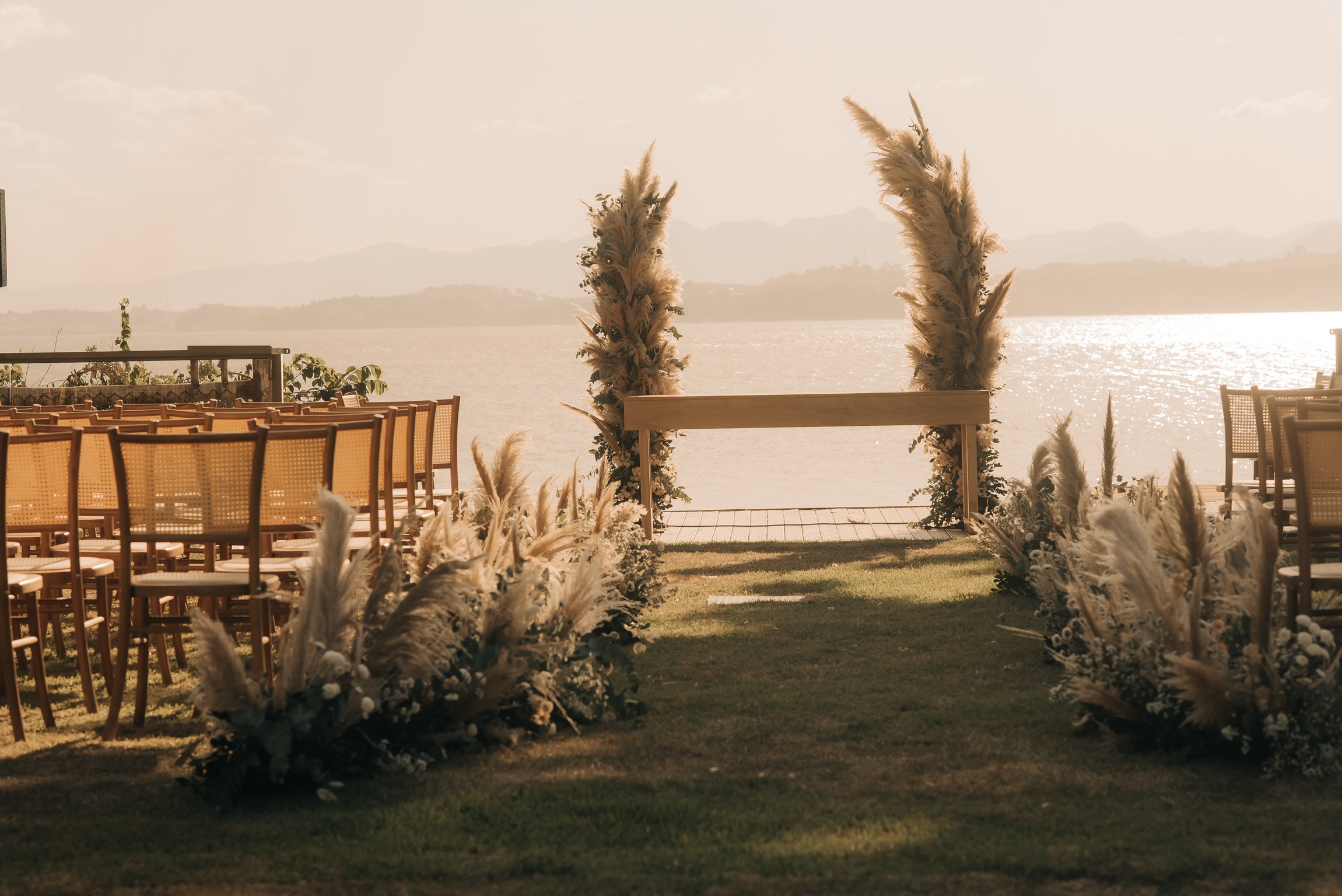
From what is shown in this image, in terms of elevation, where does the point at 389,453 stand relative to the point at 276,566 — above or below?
above

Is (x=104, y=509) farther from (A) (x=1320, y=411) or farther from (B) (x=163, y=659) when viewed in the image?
(A) (x=1320, y=411)

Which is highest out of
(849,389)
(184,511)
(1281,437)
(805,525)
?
(1281,437)

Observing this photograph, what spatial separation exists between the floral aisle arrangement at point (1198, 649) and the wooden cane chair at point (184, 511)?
241cm

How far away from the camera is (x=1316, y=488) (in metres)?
4.10

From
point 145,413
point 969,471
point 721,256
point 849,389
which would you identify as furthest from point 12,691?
point 721,256

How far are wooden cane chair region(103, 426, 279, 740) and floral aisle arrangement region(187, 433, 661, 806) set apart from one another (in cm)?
30

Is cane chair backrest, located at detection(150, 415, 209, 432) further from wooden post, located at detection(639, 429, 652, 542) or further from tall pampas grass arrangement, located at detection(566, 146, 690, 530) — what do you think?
tall pampas grass arrangement, located at detection(566, 146, 690, 530)

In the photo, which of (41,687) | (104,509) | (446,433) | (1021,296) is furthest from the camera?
(1021,296)

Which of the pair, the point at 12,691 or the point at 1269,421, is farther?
the point at 1269,421

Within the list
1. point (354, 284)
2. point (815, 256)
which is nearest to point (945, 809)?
point (815, 256)

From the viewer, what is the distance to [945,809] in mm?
3172

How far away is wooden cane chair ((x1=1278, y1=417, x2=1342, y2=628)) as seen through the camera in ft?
13.2

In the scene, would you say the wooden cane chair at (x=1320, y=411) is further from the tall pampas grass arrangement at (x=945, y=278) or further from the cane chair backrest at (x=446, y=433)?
the tall pampas grass arrangement at (x=945, y=278)

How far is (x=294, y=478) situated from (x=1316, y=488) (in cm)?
319
